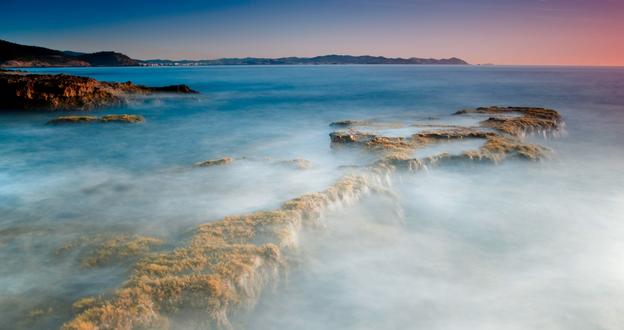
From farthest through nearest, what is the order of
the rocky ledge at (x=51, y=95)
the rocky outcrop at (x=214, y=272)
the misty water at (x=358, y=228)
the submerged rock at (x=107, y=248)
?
the rocky ledge at (x=51, y=95)
the submerged rock at (x=107, y=248)
the misty water at (x=358, y=228)
the rocky outcrop at (x=214, y=272)

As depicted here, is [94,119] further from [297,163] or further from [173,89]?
[173,89]

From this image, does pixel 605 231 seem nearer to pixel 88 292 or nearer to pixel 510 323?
pixel 510 323

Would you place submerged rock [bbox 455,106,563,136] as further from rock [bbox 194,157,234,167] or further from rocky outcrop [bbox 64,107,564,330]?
rock [bbox 194,157,234,167]

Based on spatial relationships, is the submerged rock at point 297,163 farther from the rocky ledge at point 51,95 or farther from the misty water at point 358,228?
the rocky ledge at point 51,95

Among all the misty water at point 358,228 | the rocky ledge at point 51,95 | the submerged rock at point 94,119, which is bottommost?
the misty water at point 358,228

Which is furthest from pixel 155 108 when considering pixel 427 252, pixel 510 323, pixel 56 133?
pixel 510 323

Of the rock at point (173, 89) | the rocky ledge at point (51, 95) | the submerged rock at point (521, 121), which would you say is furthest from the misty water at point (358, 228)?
the rock at point (173, 89)

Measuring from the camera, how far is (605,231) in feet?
30.4

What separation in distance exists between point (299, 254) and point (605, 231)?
709 centimetres

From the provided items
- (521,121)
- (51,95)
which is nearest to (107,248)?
(521,121)

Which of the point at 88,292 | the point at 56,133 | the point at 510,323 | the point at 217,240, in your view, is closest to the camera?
the point at 88,292

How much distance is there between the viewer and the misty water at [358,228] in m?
6.18

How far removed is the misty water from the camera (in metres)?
6.18

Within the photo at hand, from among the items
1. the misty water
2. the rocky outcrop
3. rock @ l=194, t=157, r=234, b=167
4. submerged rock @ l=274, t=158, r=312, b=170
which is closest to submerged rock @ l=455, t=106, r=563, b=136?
the misty water
